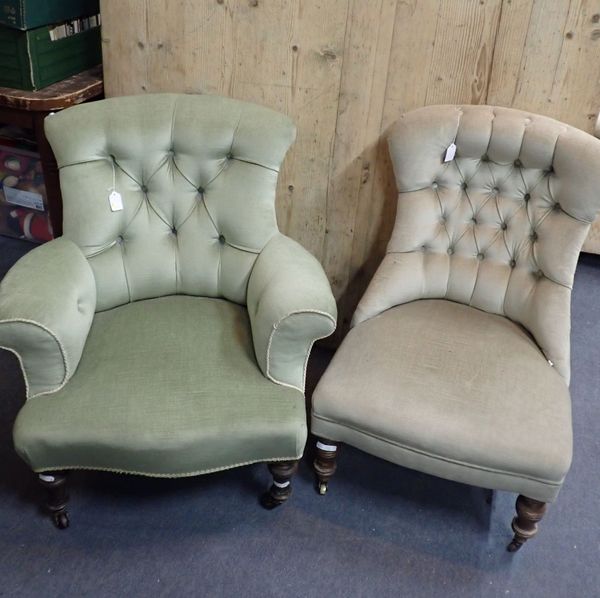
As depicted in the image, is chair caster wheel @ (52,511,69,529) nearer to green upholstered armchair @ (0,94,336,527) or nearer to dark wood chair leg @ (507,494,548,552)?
green upholstered armchair @ (0,94,336,527)

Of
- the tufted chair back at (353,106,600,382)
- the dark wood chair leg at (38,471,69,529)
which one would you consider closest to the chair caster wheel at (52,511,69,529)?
the dark wood chair leg at (38,471,69,529)

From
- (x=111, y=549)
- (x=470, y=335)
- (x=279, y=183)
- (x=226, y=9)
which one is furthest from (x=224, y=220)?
(x=111, y=549)

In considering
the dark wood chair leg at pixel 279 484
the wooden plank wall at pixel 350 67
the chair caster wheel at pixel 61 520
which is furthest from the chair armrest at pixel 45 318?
the wooden plank wall at pixel 350 67

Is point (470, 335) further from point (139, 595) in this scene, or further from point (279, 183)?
point (139, 595)

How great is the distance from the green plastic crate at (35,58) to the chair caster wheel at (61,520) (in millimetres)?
1248

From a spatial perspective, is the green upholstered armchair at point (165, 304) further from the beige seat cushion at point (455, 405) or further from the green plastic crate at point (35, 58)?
the green plastic crate at point (35, 58)

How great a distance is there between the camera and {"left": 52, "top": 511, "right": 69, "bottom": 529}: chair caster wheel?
5.28 ft

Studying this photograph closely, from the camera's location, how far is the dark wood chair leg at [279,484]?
1.59 m

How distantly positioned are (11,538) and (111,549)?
247mm

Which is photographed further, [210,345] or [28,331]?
[210,345]

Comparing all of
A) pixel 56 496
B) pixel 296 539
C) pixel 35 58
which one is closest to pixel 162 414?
pixel 56 496

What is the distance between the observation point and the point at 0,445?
183 cm

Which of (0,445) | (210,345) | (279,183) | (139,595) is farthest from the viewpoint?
(279,183)

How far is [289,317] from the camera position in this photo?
4.82ft
